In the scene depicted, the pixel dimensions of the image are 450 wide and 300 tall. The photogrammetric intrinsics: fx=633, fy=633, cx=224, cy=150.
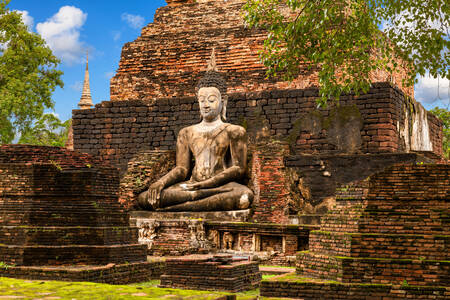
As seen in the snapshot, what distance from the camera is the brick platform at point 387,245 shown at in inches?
246

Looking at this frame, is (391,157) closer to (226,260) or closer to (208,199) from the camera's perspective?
(208,199)

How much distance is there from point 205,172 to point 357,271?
6712 mm

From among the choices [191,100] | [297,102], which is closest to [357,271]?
[297,102]

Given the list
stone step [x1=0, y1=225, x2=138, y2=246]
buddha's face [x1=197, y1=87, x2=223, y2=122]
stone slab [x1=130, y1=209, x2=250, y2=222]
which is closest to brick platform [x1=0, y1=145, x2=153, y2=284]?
stone step [x1=0, y1=225, x2=138, y2=246]

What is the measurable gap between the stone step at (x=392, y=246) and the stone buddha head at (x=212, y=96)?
22.0 ft

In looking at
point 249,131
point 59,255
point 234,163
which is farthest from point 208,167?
point 59,255

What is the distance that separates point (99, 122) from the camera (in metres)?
15.6

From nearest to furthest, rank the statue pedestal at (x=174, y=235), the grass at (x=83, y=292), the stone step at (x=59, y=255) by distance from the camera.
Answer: the grass at (x=83, y=292)
the stone step at (x=59, y=255)
the statue pedestal at (x=174, y=235)

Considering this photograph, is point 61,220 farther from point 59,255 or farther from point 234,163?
point 234,163

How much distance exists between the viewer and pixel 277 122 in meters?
13.9

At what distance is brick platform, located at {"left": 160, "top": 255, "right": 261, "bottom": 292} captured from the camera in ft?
25.6

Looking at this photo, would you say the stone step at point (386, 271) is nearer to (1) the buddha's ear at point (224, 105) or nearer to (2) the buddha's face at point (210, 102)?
(2) the buddha's face at point (210, 102)

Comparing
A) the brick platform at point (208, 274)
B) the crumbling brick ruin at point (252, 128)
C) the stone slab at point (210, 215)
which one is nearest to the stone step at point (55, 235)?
the brick platform at point (208, 274)

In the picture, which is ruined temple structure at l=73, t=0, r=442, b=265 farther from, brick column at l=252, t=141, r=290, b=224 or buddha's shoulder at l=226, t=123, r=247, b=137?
buddha's shoulder at l=226, t=123, r=247, b=137
